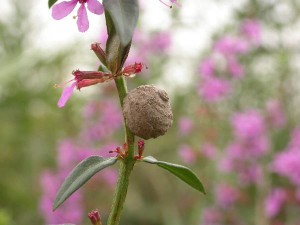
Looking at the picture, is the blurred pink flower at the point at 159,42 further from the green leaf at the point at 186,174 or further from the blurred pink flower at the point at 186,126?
the green leaf at the point at 186,174

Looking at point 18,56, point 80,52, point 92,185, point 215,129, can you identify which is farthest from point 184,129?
point 80,52

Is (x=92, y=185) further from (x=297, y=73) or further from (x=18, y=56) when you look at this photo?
(x=18, y=56)

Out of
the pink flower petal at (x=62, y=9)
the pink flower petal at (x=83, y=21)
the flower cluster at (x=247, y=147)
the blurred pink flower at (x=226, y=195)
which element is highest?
the flower cluster at (x=247, y=147)

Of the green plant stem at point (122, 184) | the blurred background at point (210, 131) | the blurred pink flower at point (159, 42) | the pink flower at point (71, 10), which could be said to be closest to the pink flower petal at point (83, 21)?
the pink flower at point (71, 10)

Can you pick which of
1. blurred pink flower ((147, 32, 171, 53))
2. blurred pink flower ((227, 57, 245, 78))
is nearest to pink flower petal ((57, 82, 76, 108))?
blurred pink flower ((227, 57, 245, 78))

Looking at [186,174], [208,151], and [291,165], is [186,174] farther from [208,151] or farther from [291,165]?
[208,151]

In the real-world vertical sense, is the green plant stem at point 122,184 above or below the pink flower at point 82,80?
below
